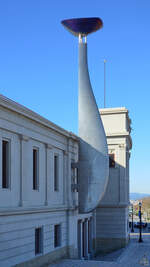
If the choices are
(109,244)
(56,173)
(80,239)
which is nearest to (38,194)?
(56,173)

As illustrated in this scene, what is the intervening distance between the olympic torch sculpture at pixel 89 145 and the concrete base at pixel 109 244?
897cm

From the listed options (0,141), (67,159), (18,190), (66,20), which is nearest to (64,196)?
(67,159)

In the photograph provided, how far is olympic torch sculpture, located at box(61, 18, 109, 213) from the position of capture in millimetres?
27684

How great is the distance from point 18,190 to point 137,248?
58.9 ft

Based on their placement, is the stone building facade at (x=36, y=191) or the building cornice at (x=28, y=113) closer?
the building cornice at (x=28, y=113)

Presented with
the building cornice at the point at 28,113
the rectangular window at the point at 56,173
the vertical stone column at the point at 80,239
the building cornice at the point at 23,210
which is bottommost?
the vertical stone column at the point at 80,239

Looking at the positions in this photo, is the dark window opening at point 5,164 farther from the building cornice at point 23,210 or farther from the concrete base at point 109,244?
the concrete base at point 109,244

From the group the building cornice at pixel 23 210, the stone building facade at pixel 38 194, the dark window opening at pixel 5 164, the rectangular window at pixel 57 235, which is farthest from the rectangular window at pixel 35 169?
the rectangular window at pixel 57 235

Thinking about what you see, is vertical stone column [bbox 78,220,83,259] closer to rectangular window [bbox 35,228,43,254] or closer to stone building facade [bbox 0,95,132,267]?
stone building facade [bbox 0,95,132,267]

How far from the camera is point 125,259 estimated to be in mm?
28688

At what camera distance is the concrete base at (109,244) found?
36.1m

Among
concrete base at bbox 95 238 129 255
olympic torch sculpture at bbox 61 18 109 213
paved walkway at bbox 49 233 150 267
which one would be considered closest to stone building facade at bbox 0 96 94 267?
olympic torch sculpture at bbox 61 18 109 213

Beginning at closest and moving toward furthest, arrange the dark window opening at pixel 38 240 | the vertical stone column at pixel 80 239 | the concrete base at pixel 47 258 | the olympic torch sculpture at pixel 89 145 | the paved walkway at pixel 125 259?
1. the concrete base at pixel 47 258
2. the dark window opening at pixel 38 240
3. the paved walkway at pixel 125 259
4. the olympic torch sculpture at pixel 89 145
5. the vertical stone column at pixel 80 239

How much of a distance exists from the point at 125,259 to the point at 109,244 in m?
7.70
